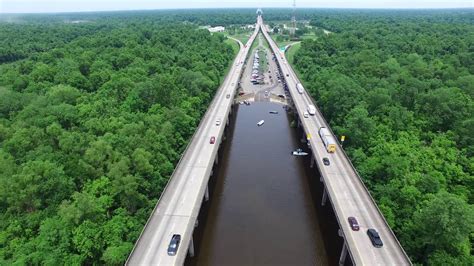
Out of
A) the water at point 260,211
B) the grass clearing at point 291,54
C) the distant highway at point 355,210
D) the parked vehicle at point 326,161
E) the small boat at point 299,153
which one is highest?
the grass clearing at point 291,54

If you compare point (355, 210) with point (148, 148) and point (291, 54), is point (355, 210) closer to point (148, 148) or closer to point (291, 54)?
point (148, 148)

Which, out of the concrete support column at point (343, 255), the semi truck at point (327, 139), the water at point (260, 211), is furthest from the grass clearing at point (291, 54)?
the concrete support column at point (343, 255)

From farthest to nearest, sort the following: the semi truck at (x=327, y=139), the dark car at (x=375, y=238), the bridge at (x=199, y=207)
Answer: the semi truck at (x=327, y=139), the dark car at (x=375, y=238), the bridge at (x=199, y=207)

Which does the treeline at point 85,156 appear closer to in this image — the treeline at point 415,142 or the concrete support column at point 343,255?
the concrete support column at point 343,255

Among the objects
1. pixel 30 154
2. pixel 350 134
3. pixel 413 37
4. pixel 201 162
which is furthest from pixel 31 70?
pixel 413 37

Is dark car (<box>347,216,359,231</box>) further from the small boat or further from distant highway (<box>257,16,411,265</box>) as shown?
the small boat

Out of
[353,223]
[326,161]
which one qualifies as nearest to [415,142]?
[326,161]

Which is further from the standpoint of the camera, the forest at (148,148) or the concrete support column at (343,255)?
the concrete support column at (343,255)
